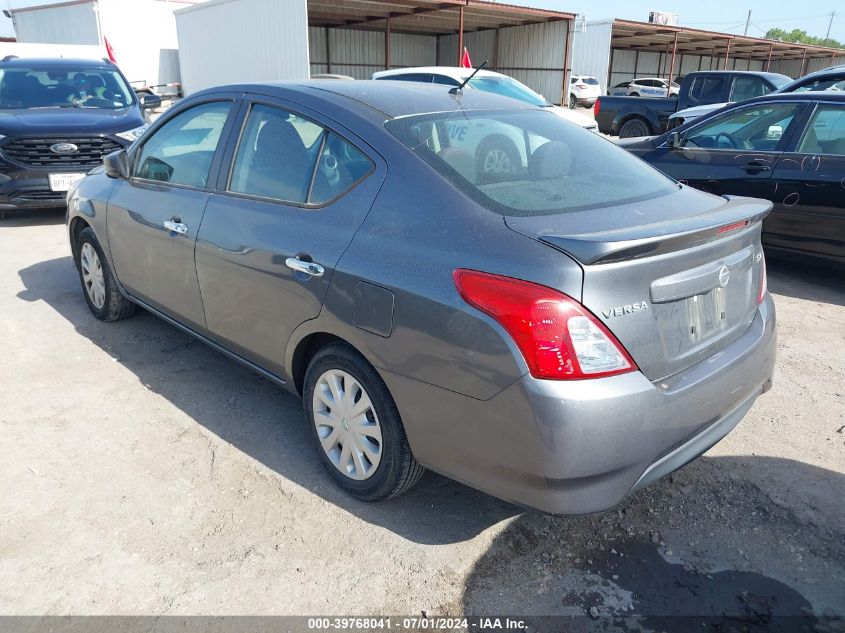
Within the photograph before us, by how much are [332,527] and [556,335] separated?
130 centimetres

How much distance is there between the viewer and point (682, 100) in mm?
14773

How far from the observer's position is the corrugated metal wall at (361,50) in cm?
→ 3419

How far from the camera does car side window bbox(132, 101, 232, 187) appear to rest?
363 cm

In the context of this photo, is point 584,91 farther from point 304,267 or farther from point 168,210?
point 304,267

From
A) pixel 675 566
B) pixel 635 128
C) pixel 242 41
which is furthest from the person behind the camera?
pixel 242 41

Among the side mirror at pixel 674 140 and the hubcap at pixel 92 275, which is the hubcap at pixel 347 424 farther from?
the side mirror at pixel 674 140

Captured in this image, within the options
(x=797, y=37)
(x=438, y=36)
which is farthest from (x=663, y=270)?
(x=797, y=37)

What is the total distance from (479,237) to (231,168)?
1636mm

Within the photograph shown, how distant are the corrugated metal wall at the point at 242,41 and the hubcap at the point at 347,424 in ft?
58.7

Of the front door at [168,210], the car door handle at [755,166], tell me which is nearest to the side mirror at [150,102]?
the front door at [168,210]

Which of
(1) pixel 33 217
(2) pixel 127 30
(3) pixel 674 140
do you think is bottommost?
(1) pixel 33 217

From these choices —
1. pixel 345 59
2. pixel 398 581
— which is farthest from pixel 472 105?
pixel 345 59

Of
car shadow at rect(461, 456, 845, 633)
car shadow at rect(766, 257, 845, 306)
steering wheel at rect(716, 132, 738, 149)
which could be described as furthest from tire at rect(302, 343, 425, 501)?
steering wheel at rect(716, 132, 738, 149)

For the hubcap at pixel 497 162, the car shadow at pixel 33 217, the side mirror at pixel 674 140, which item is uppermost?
the hubcap at pixel 497 162
